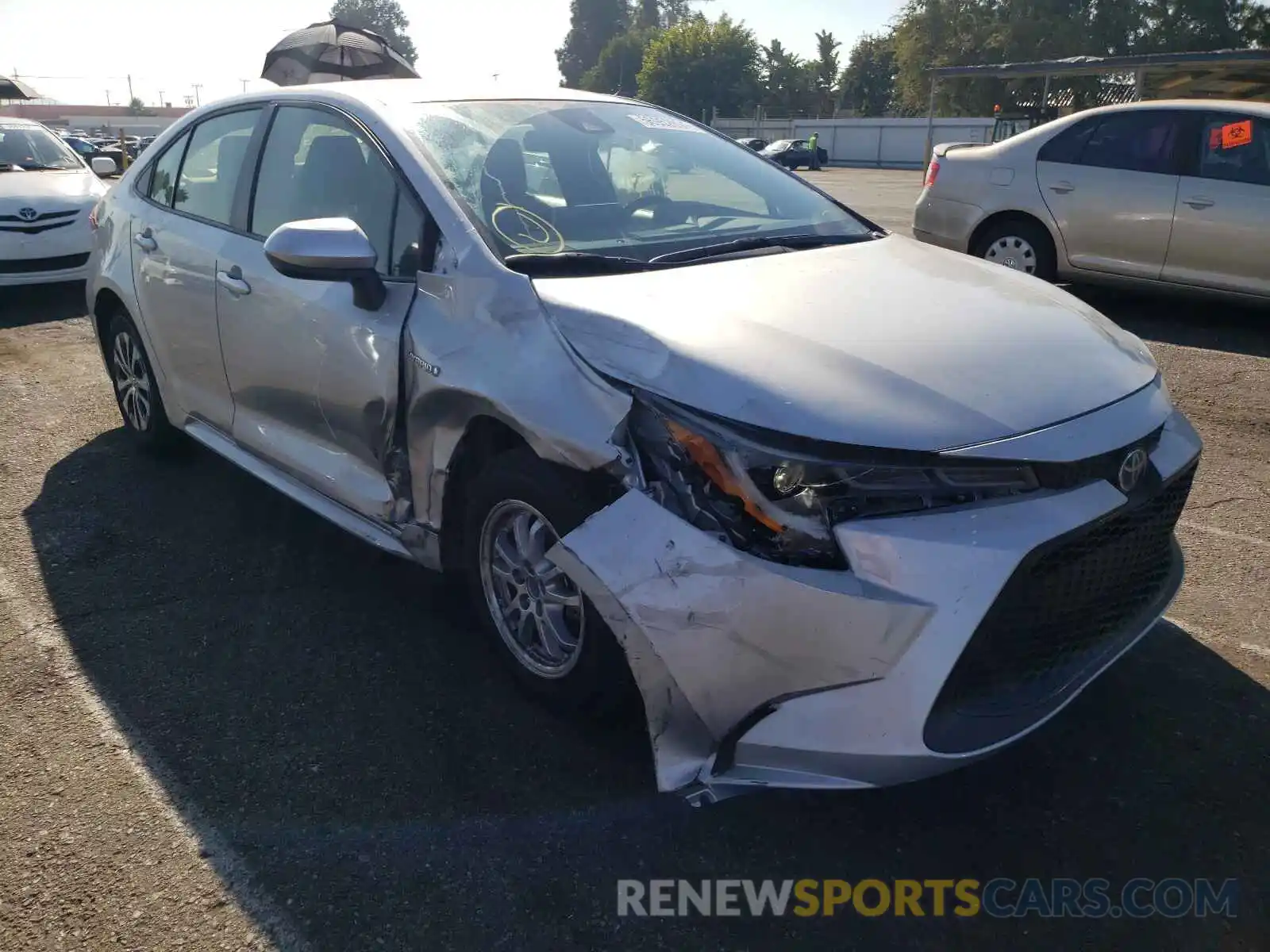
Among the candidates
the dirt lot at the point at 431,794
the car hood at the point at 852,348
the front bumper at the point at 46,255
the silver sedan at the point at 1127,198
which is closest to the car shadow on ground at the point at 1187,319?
the silver sedan at the point at 1127,198

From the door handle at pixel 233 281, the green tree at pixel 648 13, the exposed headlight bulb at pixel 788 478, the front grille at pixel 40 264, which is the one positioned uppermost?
the green tree at pixel 648 13

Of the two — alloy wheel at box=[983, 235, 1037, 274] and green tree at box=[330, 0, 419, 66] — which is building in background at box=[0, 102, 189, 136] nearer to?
green tree at box=[330, 0, 419, 66]

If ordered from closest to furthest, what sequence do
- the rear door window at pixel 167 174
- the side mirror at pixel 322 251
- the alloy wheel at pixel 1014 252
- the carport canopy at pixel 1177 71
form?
the side mirror at pixel 322 251
the rear door window at pixel 167 174
the alloy wheel at pixel 1014 252
the carport canopy at pixel 1177 71

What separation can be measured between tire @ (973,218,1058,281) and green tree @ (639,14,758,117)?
71373 mm

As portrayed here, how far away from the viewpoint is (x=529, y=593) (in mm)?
2801

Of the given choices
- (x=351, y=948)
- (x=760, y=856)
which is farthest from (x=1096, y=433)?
(x=351, y=948)

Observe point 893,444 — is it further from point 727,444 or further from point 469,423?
point 469,423

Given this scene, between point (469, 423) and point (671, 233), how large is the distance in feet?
2.99

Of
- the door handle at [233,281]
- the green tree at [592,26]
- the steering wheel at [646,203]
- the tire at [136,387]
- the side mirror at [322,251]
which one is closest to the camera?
the side mirror at [322,251]

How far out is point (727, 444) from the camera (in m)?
2.18

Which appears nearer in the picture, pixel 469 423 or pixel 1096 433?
pixel 1096 433

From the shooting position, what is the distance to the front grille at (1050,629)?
6.89 feet

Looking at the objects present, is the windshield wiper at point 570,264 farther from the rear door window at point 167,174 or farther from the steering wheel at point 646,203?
the rear door window at point 167,174

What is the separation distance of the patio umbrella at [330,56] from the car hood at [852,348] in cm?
1335
